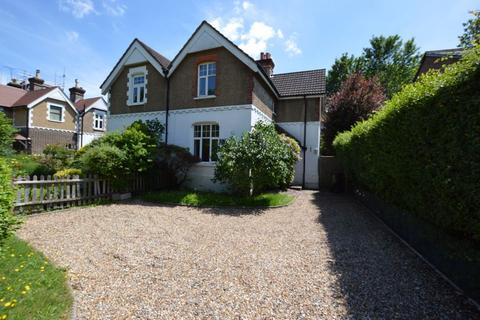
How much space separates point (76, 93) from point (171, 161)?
28.7 metres

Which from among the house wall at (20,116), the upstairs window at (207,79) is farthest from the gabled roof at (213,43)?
the house wall at (20,116)

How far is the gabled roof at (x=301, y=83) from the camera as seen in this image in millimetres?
14656

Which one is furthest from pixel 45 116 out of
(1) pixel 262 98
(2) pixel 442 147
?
(2) pixel 442 147

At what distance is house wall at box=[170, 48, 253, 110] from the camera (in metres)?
11.3

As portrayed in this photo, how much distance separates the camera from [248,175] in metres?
9.00

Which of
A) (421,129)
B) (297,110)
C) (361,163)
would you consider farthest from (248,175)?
(297,110)

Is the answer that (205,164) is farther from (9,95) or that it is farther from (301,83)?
(9,95)

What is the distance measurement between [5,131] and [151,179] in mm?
8697

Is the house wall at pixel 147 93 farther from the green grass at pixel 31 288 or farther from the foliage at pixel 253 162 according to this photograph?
the green grass at pixel 31 288

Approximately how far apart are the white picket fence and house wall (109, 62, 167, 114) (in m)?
6.09

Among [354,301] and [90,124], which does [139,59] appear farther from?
[90,124]

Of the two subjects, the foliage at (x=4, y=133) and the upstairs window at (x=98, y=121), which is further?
the upstairs window at (x=98, y=121)

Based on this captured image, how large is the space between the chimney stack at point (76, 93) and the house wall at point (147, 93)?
21.3m

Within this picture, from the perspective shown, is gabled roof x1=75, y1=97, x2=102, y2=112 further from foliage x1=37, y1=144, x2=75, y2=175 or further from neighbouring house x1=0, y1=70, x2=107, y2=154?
foliage x1=37, y1=144, x2=75, y2=175
